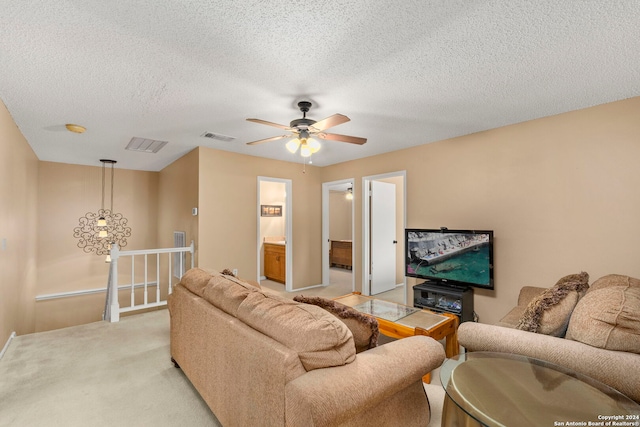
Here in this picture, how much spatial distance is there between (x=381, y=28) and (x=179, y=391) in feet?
9.51

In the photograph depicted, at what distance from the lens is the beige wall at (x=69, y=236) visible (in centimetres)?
545

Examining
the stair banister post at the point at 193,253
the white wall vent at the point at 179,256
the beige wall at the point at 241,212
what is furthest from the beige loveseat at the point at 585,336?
the white wall vent at the point at 179,256

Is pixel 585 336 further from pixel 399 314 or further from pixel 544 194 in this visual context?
pixel 544 194

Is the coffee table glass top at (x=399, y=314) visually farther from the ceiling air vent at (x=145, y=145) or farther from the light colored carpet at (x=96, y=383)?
the ceiling air vent at (x=145, y=145)

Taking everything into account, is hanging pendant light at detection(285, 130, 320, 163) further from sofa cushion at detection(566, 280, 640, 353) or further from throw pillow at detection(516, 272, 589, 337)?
sofa cushion at detection(566, 280, 640, 353)

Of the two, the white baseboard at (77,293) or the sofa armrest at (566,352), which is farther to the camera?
the white baseboard at (77,293)

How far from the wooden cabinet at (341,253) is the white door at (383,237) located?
7.81 feet

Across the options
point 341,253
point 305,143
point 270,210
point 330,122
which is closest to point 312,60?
point 330,122

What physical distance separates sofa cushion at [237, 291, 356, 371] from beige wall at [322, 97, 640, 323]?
2916mm

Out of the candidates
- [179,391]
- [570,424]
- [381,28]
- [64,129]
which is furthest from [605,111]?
[64,129]

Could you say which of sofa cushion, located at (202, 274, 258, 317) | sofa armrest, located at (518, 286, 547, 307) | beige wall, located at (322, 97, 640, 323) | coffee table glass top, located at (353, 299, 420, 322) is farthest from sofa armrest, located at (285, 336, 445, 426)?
beige wall, located at (322, 97, 640, 323)

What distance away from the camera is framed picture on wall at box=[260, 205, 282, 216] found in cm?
698

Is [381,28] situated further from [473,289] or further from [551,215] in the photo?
[473,289]

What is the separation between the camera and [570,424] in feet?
3.63
